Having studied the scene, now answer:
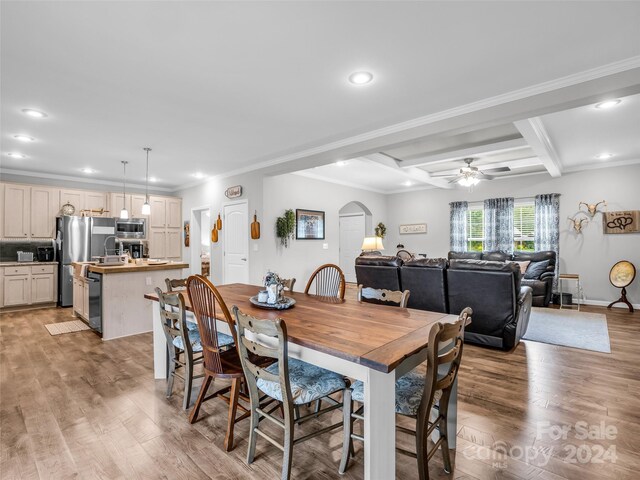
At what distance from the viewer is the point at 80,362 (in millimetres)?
3455

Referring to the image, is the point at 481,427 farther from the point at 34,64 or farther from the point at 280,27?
the point at 34,64

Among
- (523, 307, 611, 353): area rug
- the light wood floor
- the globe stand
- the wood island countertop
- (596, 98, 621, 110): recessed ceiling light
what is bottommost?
the light wood floor

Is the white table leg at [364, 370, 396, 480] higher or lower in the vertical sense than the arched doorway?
lower

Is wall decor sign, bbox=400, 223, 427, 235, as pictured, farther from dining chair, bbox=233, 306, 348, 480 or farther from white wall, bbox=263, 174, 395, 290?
dining chair, bbox=233, 306, 348, 480

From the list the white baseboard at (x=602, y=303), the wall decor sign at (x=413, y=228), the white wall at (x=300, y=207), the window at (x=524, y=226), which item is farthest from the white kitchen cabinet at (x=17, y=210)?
the white baseboard at (x=602, y=303)

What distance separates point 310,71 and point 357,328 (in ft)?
6.80

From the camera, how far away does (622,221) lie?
6.04 metres

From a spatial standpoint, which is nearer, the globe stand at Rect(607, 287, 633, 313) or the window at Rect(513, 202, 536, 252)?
the globe stand at Rect(607, 287, 633, 313)

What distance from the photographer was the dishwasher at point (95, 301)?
438cm

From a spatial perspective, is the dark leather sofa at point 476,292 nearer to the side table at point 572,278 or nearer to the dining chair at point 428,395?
the dining chair at point 428,395

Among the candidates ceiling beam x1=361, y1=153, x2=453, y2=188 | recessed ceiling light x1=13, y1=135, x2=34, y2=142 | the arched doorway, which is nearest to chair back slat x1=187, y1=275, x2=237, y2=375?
ceiling beam x1=361, y1=153, x2=453, y2=188

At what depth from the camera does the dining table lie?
1415 millimetres

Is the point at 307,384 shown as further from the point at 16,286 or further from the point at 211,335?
the point at 16,286

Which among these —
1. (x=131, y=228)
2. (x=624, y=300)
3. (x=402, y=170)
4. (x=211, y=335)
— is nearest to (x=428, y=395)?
(x=211, y=335)
